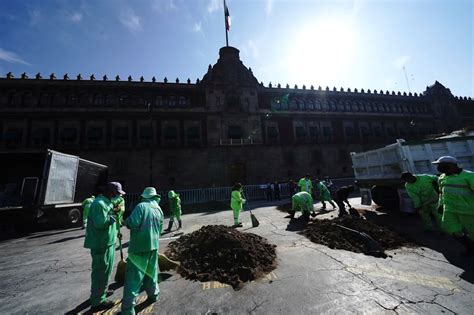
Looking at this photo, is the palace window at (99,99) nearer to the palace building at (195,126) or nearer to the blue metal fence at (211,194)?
the palace building at (195,126)

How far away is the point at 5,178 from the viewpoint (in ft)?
34.9

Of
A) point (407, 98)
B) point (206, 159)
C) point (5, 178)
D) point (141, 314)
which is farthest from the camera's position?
point (407, 98)

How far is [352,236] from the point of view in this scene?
16.9 feet

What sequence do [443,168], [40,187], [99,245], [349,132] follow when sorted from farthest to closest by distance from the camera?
[349,132] → [40,187] → [443,168] → [99,245]

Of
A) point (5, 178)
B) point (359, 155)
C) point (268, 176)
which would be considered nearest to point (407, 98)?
point (268, 176)

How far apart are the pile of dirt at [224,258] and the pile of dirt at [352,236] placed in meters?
1.46

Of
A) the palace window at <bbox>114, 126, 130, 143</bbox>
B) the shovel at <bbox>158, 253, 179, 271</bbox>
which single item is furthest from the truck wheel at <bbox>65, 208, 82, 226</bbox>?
the palace window at <bbox>114, 126, 130, 143</bbox>

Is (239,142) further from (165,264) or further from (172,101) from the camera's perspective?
(165,264)

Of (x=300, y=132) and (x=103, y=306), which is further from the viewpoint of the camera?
(x=300, y=132)

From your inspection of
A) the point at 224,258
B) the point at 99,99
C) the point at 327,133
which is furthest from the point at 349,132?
the point at 99,99

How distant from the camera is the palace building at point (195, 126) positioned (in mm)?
20516

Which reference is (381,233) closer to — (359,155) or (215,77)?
(359,155)

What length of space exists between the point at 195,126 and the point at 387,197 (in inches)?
757

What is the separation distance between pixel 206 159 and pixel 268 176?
7323mm
